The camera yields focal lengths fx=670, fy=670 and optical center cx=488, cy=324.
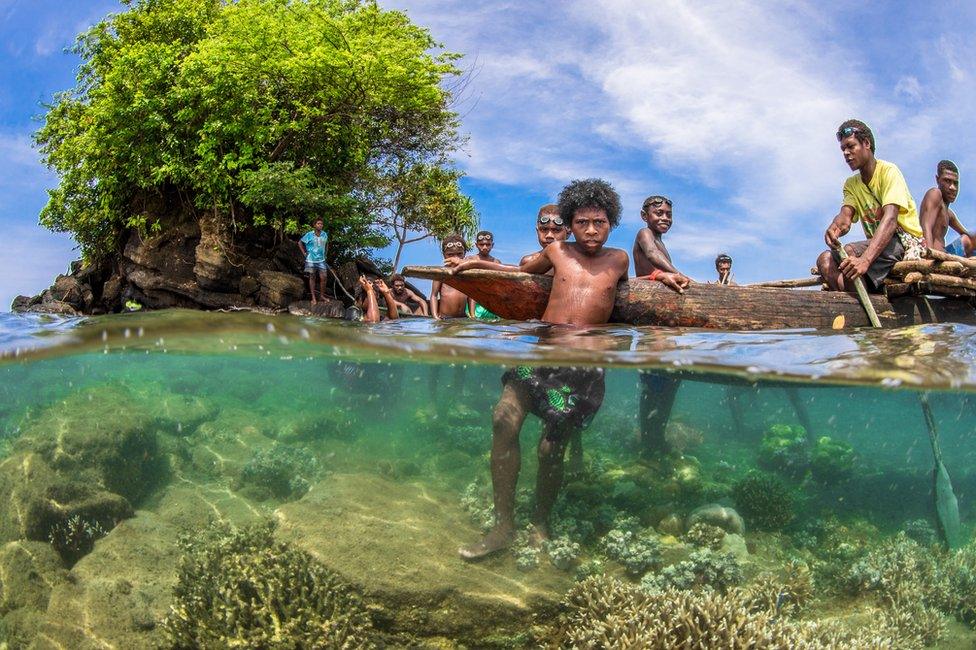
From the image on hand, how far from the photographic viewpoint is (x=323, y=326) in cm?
1012

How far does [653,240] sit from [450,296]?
4.95m

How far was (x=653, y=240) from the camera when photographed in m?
10.0

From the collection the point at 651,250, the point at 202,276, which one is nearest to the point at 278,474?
the point at 651,250

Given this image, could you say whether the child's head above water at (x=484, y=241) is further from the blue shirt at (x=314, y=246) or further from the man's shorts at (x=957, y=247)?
the blue shirt at (x=314, y=246)

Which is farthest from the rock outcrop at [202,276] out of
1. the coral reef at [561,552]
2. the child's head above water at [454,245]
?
the coral reef at [561,552]

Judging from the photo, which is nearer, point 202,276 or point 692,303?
point 692,303

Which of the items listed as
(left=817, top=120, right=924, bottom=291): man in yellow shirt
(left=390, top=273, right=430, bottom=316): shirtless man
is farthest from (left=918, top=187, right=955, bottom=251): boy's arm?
(left=390, top=273, right=430, bottom=316): shirtless man

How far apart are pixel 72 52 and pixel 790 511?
35.9 metres

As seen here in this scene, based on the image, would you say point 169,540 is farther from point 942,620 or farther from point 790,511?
point 942,620

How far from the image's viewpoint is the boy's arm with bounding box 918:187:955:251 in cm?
1038

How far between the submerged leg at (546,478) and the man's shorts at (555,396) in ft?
0.30

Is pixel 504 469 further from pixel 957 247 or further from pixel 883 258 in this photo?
pixel 957 247

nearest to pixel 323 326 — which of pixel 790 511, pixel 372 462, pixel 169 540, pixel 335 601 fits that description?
pixel 372 462

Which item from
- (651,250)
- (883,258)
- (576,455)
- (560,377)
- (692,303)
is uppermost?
(651,250)
